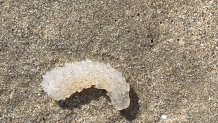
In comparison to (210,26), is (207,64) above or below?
below

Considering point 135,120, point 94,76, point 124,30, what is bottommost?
point 135,120

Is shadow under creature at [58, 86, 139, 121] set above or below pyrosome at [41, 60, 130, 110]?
below

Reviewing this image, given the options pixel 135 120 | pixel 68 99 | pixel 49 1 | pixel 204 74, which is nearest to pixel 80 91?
pixel 68 99

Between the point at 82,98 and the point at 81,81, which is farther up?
the point at 81,81

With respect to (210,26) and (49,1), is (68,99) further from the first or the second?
(210,26)

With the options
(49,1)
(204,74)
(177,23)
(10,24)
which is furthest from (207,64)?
(10,24)

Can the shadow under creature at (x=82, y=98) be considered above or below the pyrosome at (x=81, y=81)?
below
